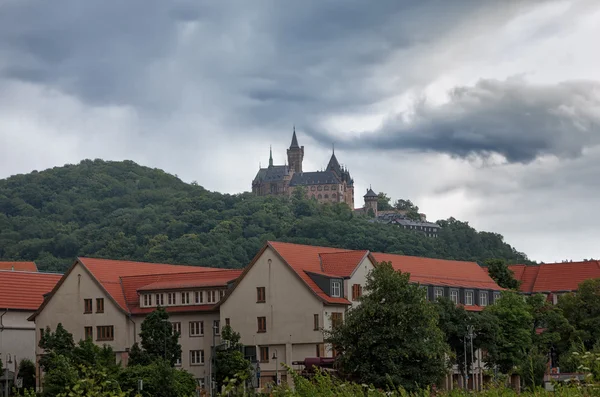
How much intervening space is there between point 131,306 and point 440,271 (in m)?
35.2

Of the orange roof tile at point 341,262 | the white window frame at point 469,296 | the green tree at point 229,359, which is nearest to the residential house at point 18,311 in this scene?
the green tree at point 229,359

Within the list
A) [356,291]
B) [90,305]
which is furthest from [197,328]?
[356,291]

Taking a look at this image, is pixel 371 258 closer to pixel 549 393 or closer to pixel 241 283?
pixel 241 283

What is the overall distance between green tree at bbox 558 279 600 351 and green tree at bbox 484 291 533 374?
852 centimetres

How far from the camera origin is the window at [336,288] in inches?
3802

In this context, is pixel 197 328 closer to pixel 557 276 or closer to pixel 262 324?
pixel 262 324

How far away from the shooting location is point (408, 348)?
77.6 metres

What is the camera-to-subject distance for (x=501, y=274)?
14575 cm

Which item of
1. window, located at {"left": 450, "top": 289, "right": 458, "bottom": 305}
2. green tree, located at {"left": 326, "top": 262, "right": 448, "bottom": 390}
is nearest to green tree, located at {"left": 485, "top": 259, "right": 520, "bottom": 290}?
window, located at {"left": 450, "top": 289, "right": 458, "bottom": 305}

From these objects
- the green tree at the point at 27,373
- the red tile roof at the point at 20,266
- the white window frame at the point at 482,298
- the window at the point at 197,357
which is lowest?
the green tree at the point at 27,373

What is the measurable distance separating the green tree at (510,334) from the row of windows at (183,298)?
969 inches

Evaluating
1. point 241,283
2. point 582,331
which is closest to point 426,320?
point 241,283

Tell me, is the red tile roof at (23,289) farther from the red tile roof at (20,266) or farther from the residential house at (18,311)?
the red tile roof at (20,266)

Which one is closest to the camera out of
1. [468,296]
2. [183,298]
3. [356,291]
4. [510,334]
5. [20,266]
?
[356,291]
